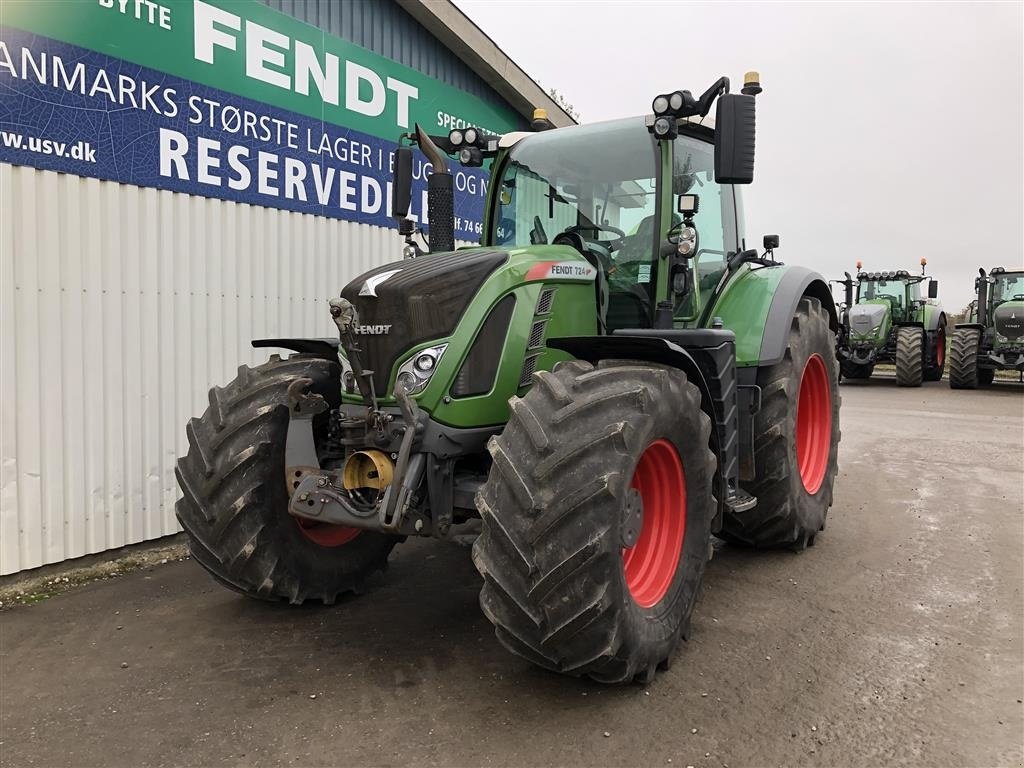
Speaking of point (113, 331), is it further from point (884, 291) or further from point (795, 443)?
point (884, 291)

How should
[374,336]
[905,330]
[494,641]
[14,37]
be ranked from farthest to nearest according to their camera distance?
[905,330]
[14,37]
[494,641]
[374,336]

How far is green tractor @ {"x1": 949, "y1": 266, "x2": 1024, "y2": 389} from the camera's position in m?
16.4

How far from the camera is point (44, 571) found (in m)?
4.70

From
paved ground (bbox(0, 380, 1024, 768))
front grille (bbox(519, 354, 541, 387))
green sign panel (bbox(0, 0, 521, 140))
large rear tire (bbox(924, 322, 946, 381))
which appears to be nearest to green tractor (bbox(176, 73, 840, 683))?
front grille (bbox(519, 354, 541, 387))

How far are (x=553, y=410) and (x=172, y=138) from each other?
3.84 metres

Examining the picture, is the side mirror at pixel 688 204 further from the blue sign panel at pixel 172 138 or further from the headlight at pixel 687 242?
the blue sign panel at pixel 172 138

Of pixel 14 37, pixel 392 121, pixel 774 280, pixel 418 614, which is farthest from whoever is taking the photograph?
pixel 392 121

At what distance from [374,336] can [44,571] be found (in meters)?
2.87

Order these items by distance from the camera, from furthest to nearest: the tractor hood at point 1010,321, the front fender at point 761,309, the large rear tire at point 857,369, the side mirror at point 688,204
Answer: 1. the large rear tire at point 857,369
2. the tractor hood at point 1010,321
3. the front fender at point 761,309
4. the side mirror at point 688,204

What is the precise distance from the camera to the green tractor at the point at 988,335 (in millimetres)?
16438

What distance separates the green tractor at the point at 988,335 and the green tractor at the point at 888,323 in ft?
2.63

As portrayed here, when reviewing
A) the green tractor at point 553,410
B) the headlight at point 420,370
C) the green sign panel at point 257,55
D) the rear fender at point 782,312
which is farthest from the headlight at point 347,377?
the green sign panel at point 257,55

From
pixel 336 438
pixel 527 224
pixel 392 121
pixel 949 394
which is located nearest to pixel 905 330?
pixel 949 394

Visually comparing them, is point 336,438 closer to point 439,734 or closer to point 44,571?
point 439,734
